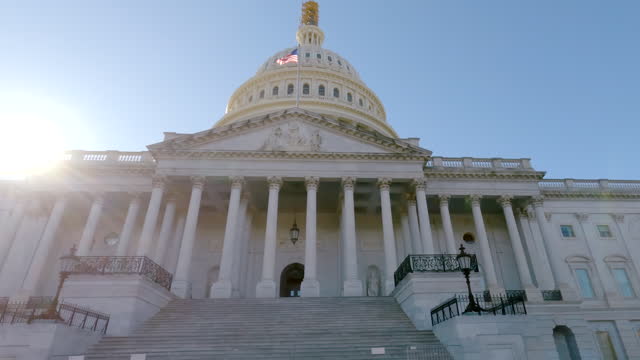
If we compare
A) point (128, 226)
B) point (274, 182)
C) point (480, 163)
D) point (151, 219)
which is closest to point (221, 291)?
point (151, 219)

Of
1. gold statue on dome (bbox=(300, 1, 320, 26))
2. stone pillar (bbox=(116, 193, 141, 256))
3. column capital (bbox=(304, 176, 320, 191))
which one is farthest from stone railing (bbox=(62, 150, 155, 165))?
gold statue on dome (bbox=(300, 1, 320, 26))

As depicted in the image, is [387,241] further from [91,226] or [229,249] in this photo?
[91,226]

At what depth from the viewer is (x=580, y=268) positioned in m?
33.0

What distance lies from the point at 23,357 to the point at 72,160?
21.8 m

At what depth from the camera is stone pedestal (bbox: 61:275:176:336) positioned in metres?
18.8

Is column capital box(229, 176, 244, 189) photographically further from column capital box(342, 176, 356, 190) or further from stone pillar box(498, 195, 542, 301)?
stone pillar box(498, 195, 542, 301)

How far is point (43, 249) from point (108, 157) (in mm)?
8332

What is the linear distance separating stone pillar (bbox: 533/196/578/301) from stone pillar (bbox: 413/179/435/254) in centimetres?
1016

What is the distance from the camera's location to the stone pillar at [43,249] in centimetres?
2789

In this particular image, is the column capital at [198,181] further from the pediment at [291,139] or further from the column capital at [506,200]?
the column capital at [506,200]

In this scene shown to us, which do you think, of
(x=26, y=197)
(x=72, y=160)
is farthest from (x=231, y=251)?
(x=26, y=197)

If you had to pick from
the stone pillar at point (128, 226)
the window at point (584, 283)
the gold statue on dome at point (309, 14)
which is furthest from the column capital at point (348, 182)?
the gold statue on dome at point (309, 14)

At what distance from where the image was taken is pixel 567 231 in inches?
1361

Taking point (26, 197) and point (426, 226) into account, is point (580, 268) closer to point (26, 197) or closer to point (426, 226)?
point (426, 226)
